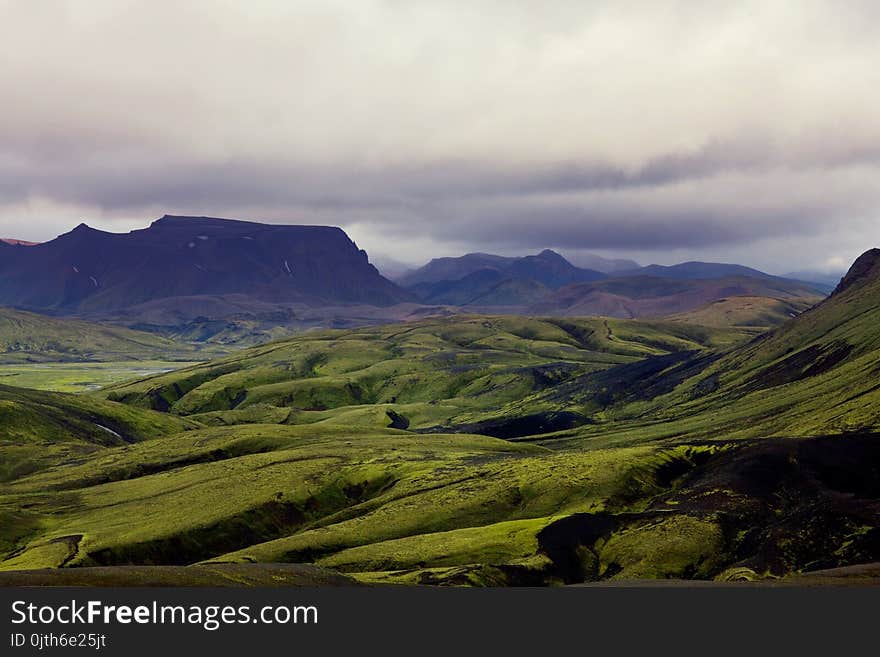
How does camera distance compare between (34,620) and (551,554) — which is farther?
(551,554)

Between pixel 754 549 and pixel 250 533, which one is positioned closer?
pixel 754 549

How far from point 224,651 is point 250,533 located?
101 meters

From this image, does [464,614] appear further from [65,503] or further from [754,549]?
[65,503]

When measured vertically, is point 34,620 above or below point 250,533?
above

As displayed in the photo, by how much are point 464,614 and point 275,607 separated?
2151 centimetres

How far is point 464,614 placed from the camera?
82.2m

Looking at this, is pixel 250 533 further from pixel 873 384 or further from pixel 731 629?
pixel 873 384

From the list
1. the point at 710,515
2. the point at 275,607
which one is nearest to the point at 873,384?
the point at 710,515

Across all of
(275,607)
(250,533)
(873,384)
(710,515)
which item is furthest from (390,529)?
(873,384)

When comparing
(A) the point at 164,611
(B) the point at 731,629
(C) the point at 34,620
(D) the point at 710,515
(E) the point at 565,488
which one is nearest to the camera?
(C) the point at 34,620

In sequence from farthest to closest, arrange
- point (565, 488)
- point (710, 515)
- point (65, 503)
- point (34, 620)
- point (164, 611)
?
point (65, 503), point (565, 488), point (710, 515), point (164, 611), point (34, 620)

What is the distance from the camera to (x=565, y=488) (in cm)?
16175

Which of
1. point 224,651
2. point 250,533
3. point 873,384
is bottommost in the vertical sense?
point 250,533

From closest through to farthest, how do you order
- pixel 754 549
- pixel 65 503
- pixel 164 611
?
pixel 164 611
pixel 754 549
pixel 65 503
